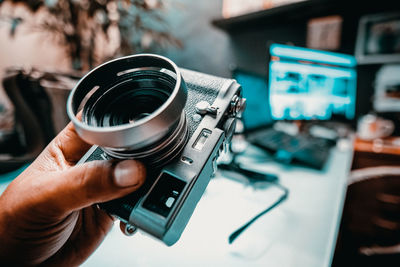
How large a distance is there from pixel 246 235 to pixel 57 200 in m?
0.33

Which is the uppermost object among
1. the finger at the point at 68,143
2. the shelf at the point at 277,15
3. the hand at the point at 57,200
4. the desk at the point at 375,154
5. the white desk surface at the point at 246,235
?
the shelf at the point at 277,15

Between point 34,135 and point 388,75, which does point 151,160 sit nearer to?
point 34,135

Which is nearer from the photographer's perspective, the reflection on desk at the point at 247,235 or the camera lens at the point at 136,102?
the camera lens at the point at 136,102

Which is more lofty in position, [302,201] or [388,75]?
[388,75]

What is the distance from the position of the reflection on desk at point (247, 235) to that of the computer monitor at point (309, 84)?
1.58 ft

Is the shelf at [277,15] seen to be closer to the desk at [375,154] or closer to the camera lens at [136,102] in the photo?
the desk at [375,154]

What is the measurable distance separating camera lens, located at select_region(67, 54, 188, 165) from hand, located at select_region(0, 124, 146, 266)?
0.04m

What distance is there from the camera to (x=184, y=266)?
35 centimetres

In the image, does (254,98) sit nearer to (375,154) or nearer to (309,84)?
(309,84)

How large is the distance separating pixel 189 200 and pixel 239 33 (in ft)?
5.42

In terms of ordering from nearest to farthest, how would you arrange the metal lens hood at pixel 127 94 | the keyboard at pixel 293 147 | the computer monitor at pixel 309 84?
the metal lens hood at pixel 127 94 < the keyboard at pixel 293 147 < the computer monitor at pixel 309 84

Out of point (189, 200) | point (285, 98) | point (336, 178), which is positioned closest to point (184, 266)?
point (189, 200)

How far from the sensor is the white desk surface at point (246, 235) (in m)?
0.37

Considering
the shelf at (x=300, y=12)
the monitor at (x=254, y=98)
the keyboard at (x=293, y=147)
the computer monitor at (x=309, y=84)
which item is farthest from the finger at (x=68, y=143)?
the shelf at (x=300, y=12)
